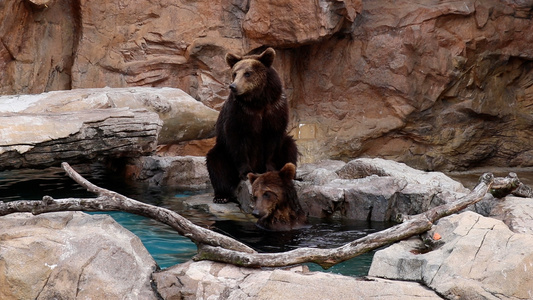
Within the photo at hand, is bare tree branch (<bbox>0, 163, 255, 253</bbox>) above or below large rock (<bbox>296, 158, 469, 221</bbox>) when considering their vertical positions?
above

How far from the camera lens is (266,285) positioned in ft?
12.4

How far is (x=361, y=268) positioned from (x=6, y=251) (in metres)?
2.75

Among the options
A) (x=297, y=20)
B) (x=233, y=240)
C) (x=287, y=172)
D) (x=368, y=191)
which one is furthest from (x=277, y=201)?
(x=297, y=20)

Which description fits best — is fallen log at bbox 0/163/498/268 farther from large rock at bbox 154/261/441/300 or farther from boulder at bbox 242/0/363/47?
boulder at bbox 242/0/363/47

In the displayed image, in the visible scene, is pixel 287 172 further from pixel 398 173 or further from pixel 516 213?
pixel 516 213

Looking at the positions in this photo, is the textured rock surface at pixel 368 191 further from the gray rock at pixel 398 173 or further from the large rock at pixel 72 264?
the large rock at pixel 72 264

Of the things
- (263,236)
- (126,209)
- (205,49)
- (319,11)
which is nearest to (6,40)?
(205,49)

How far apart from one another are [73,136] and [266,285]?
4.27 m

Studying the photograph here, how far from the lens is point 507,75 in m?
12.8

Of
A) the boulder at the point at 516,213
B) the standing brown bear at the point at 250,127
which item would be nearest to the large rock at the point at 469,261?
the boulder at the point at 516,213

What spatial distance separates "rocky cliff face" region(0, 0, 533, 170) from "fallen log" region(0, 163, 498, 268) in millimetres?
7620

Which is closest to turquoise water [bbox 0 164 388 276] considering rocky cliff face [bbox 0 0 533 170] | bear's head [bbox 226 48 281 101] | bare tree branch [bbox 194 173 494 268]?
bare tree branch [bbox 194 173 494 268]

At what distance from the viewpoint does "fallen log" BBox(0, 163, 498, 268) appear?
417cm

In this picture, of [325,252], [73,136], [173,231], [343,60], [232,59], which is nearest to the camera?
[325,252]
